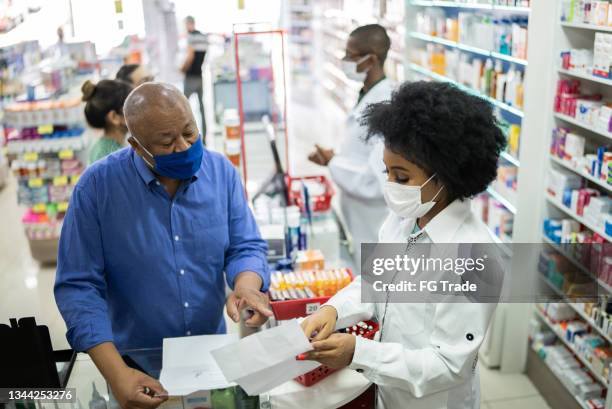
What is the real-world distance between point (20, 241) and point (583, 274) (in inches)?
240

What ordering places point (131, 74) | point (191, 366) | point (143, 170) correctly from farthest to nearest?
point (131, 74)
point (143, 170)
point (191, 366)

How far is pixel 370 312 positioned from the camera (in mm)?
2100

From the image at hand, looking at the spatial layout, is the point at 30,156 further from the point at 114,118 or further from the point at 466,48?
the point at 466,48

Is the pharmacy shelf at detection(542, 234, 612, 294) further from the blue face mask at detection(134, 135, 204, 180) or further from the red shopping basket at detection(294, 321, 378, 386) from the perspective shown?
the blue face mask at detection(134, 135, 204, 180)

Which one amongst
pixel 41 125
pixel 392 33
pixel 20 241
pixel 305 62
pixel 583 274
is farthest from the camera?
pixel 305 62

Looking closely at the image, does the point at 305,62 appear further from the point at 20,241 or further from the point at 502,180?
the point at 502,180

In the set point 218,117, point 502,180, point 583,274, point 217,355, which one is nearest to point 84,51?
point 218,117

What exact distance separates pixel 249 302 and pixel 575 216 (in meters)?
2.46

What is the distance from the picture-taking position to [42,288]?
5.51 meters

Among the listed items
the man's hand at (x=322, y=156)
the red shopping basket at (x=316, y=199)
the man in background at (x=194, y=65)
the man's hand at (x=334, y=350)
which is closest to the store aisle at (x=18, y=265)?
the red shopping basket at (x=316, y=199)

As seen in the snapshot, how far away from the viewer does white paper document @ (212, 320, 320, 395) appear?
160cm

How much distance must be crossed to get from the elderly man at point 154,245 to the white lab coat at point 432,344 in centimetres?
47

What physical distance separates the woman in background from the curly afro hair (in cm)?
234

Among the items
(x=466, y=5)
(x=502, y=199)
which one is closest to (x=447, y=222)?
(x=502, y=199)
